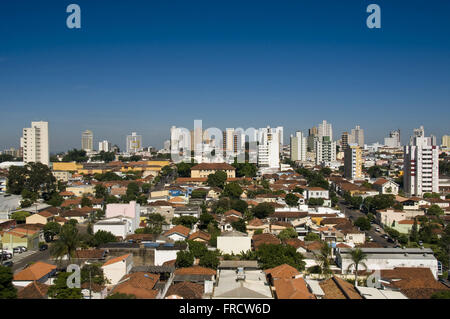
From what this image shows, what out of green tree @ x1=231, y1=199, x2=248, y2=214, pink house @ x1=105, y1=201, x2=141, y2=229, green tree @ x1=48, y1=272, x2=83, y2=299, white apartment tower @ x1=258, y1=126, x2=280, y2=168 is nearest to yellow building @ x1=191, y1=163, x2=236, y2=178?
white apartment tower @ x1=258, y1=126, x2=280, y2=168

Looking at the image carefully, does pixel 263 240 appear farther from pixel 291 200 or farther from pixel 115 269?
pixel 291 200

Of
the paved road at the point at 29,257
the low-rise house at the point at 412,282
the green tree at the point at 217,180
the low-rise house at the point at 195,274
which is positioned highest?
the green tree at the point at 217,180

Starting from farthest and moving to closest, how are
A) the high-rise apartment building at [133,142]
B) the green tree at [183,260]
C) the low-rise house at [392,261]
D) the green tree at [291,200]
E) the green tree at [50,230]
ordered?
the high-rise apartment building at [133,142] → the green tree at [291,200] → the green tree at [50,230] → the low-rise house at [392,261] → the green tree at [183,260]

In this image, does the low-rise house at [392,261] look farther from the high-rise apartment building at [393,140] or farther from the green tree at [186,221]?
the high-rise apartment building at [393,140]

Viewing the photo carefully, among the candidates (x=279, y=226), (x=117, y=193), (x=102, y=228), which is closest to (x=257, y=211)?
(x=279, y=226)

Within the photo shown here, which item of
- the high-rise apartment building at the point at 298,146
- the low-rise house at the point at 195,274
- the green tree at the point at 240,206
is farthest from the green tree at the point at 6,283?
the high-rise apartment building at the point at 298,146
